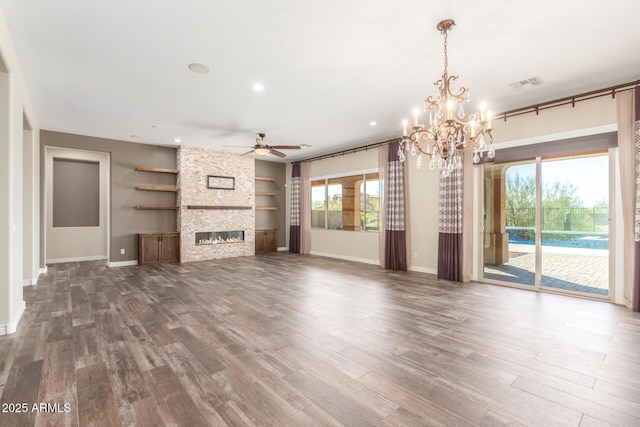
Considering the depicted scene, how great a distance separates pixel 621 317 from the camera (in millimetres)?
3621

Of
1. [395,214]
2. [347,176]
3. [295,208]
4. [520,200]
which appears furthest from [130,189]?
[520,200]

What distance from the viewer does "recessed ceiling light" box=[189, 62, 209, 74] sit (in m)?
3.55

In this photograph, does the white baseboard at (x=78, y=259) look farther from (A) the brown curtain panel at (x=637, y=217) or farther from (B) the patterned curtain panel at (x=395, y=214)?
(A) the brown curtain panel at (x=637, y=217)

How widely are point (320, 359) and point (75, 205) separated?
Result: 8.66 m

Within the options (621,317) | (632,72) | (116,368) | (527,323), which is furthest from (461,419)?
(632,72)

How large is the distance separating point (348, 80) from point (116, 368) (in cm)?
388

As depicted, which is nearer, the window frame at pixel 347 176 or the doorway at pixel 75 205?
the window frame at pixel 347 176

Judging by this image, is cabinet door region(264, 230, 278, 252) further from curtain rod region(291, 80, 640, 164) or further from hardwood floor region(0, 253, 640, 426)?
curtain rod region(291, 80, 640, 164)

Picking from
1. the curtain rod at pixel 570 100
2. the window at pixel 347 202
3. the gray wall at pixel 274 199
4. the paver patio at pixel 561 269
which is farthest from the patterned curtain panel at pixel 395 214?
the gray wall at pixel 274 199

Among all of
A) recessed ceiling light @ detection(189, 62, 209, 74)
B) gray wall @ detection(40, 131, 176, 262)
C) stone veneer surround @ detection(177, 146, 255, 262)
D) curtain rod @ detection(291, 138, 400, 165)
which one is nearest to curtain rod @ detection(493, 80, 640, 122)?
curtain rod @ detection(291, 138, 400, 165)

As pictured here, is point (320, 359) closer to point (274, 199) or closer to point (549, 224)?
point (549, 224)

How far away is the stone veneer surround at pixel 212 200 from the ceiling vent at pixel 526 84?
6.83m

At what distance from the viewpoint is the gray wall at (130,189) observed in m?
7.13

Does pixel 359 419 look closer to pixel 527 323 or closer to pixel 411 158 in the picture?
pixel 527 323
